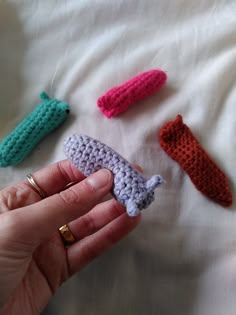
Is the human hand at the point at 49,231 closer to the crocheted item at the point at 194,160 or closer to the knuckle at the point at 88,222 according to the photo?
the knuckle at the point at 88,222

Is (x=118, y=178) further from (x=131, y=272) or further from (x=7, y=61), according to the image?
(x=7, y=61)

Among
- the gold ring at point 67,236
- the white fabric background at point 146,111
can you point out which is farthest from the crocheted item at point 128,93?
the gold ring at point 67,236

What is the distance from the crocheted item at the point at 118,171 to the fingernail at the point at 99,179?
0.7 inches

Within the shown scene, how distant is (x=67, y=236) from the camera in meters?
0.78

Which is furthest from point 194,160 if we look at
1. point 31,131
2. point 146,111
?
point 31,131

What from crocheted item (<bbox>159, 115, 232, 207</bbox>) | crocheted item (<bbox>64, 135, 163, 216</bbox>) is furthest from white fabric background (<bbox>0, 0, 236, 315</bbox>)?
crocheted item (<bbox>64, 135, 163, 216</bbox>)

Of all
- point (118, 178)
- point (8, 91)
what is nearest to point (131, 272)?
point (118, 178)

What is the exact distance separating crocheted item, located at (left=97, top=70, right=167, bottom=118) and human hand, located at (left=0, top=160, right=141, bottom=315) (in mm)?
178

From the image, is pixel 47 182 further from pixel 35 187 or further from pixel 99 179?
pixel 99 179

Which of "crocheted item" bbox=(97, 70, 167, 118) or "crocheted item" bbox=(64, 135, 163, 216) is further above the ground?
"crocheted item" bbox=(97, 70, 167, 118)

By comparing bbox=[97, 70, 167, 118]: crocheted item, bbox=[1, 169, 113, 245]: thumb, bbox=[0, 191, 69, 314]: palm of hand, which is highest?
bbox=[97, 70, 167, 118]: crocheted item

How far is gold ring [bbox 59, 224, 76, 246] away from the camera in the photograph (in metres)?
0.78

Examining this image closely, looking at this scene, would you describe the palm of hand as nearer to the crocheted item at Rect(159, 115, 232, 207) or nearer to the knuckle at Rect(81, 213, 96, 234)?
the knuckle at Rect(81, 213, 96, 234)

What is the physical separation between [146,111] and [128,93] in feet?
0.21
